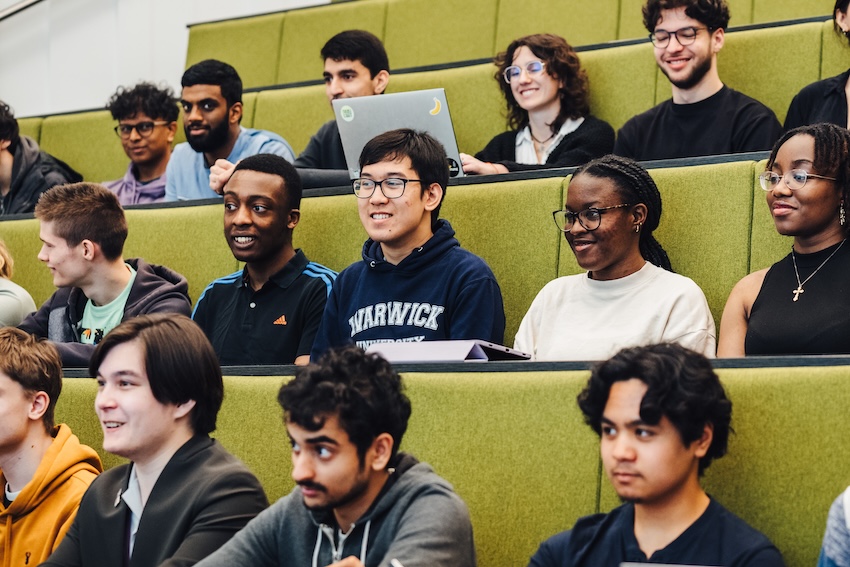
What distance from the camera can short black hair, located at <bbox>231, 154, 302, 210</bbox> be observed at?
9.17 ft

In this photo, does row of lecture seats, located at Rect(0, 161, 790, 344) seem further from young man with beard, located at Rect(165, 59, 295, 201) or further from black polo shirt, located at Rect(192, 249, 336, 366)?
young man with beard, located at Rect(165, 59, 295, 201)

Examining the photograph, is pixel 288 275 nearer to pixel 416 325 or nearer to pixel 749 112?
pixel 416 325

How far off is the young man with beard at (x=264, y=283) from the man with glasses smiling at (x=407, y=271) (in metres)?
0.15

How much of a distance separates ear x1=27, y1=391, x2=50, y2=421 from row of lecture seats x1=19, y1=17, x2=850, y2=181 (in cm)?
181

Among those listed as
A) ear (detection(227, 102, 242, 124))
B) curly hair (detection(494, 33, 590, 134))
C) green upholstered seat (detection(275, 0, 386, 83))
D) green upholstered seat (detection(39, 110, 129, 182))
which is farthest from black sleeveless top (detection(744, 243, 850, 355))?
green upholstered seat (detection(39, 110, 129, 182))

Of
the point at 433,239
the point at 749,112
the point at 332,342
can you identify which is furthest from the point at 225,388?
the point at 749,112

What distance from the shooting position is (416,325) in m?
2.38

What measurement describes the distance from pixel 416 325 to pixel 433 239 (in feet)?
0.66

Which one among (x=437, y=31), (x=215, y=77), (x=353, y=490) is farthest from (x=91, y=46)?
(x=353, y=490)

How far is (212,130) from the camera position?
357 cm

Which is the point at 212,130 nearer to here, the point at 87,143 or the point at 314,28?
the point at 87,143

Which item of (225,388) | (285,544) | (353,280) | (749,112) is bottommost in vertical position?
(285,544)

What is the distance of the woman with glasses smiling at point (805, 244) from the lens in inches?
83.9

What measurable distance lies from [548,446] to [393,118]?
117 centimetres
